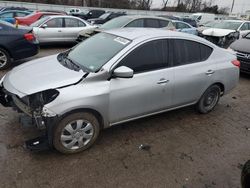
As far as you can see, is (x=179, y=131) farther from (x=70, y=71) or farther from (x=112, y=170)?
(x=70, y=71)

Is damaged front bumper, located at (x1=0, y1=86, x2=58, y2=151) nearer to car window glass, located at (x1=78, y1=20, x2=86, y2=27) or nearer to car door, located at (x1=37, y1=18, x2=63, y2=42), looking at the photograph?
car door, located at (x1=37, y1=18, x2=63, y2=42)

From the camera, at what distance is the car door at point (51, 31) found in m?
10.3

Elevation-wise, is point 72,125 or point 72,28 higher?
point 72,28

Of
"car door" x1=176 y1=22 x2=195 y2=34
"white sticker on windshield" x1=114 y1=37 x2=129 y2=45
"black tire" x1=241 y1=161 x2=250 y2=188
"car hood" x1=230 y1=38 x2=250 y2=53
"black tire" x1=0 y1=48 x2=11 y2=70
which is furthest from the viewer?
"car door" x1=176 y1=22 x2=195 y2=34

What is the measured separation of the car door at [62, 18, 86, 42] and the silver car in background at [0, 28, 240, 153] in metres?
6.98

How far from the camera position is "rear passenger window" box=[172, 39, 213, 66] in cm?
415

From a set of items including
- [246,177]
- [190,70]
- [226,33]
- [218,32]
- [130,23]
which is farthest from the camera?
[218,32]

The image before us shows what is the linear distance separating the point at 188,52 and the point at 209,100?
1.19 m

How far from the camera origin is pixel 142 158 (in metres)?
3.43

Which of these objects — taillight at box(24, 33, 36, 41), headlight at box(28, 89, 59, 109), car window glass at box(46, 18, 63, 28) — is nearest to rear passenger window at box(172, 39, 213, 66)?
headlight at box(28, 89, 59, 109)

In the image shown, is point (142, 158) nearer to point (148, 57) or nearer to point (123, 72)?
point (123, 72)

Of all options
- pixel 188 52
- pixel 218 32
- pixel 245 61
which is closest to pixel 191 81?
pixel 188 52

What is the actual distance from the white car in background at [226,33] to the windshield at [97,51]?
31.4 feet

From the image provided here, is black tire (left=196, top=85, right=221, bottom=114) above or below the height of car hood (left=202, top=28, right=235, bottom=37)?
below
